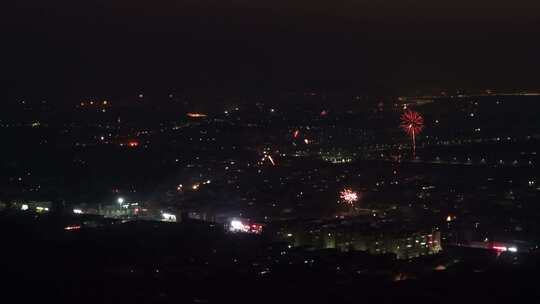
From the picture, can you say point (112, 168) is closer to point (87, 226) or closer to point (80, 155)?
point (80, 155)

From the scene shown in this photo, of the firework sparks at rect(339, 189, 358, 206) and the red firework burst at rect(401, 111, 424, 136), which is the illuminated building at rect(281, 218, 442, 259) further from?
the red firework burst at rect(401, 111, 424, 136)

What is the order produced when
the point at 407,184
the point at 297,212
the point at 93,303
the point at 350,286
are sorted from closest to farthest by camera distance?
the point at 93,303 → the point at 350,286 → the point at 297,212 → the point at 407,184

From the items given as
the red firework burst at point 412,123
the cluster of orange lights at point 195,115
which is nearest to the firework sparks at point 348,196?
the red firework burst at point 412,123

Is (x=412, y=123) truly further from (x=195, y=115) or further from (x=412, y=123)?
(x=195, y=115)

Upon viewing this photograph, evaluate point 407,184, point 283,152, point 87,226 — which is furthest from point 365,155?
point 87,226

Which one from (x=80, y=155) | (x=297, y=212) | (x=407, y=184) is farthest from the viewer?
(x=80, y=155)

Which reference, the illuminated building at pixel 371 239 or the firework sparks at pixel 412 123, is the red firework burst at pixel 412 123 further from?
the illuminated building at pixel 371 239

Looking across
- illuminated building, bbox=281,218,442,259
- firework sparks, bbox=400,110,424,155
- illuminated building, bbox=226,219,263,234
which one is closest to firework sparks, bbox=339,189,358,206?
illuminated building, bbox=226,219,263,234

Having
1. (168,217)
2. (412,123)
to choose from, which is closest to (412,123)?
(412,123)
